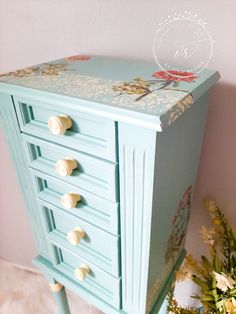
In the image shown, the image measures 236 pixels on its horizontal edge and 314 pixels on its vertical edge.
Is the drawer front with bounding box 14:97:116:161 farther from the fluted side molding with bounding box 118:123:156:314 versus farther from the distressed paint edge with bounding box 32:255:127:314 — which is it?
the distressed paint edge with bounding box 32:255:127:314

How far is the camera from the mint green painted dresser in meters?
0.50

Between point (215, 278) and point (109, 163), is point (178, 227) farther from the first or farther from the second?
point (109, 163)

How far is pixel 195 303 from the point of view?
1.12 m

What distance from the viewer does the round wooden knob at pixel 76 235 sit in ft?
2.27

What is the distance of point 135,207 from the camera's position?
0.56 m

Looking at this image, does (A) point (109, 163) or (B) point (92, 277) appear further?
(B) point (92, 277)

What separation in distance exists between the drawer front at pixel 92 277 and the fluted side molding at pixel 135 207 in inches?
1.3

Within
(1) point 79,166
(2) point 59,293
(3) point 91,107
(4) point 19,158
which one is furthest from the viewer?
(2) point 59,293

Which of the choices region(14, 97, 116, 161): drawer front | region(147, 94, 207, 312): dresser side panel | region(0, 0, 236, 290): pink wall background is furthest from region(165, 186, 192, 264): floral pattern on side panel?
region(14, 97, 116, 161): drawer front

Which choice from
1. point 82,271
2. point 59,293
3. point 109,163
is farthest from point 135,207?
point 59,293

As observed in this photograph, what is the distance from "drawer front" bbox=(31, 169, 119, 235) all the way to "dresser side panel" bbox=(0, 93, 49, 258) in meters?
0.04

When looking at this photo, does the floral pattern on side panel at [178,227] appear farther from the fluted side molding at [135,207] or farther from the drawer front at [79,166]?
the drawer front at [79,166]

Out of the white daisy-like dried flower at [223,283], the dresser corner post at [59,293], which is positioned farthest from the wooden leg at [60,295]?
the white daisy-like dried flower at [223,283]

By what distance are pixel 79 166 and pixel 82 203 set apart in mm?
105
